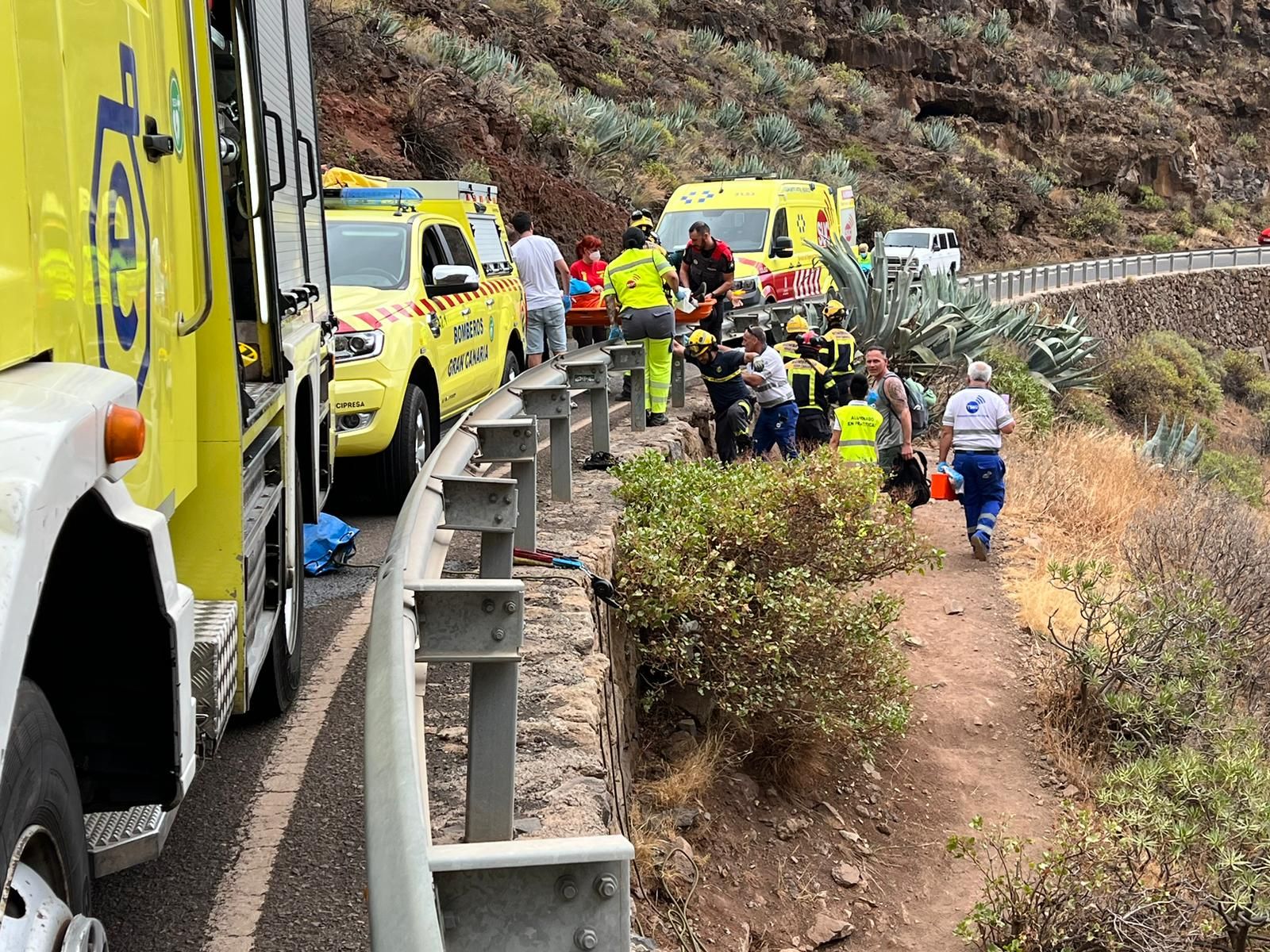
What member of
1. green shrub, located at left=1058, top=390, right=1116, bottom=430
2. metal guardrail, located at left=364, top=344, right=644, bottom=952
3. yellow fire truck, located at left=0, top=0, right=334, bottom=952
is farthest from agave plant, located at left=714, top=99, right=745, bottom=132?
yellow fire truck, located at left=0, top=0, right=334, bottom=952

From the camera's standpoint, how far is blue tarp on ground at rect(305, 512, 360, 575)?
7.29m

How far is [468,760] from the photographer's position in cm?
335

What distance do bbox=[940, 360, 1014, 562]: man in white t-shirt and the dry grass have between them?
47 cm

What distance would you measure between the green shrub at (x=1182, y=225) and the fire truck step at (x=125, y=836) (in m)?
55.5

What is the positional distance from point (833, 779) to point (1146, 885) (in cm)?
162

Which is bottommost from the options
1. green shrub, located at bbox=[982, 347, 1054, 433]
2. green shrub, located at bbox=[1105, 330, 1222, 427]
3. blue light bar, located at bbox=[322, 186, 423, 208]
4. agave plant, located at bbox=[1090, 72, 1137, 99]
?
green shrub, located at bbox=[1105, 330, 1222, 427]

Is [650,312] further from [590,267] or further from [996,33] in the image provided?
[996,33]

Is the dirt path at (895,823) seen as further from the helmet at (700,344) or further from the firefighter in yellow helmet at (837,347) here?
the firefighter in yellow helmet at (837,347)

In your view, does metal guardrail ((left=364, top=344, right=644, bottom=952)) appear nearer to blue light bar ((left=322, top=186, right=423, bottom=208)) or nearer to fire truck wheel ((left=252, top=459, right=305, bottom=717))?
fire truck wheel ((left=252, top=459, right=305, bottom=717))

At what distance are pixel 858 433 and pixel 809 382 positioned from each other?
1657 mm

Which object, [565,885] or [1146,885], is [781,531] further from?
[565,885]

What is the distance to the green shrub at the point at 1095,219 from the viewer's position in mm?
50125

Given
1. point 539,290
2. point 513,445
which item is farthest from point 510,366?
point 513,445

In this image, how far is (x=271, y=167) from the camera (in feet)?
16.7
